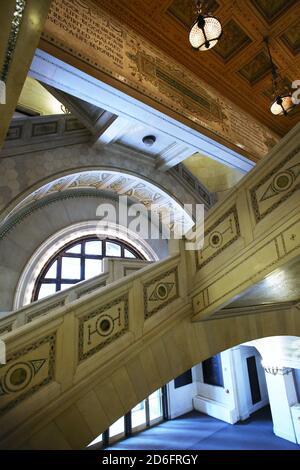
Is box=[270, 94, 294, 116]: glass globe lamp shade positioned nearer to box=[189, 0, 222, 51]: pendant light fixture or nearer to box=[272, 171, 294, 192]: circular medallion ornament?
box=[189, 0, 222, 51]: pendant light fixture

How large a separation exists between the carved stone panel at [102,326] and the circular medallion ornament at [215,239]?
1.23 meters

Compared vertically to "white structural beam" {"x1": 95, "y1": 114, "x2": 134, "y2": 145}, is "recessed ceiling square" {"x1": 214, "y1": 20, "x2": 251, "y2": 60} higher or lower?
higher

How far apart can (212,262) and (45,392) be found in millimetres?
2193

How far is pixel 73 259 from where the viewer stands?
8.62 metres

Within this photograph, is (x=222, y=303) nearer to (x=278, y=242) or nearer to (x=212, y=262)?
(x=212, y=262)

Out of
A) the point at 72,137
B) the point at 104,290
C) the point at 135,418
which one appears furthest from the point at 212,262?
the point at 135,418

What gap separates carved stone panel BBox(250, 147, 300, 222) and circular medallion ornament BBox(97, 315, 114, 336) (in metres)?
1.92

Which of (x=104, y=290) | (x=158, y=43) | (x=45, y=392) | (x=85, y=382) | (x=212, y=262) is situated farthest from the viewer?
(x=158, y=43)

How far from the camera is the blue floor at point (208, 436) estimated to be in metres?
7.89

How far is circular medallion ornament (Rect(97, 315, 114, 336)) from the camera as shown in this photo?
2.85 meters

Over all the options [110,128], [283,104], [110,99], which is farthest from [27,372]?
[283,104]

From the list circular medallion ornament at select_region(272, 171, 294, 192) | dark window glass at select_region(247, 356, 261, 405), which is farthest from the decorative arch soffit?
dark window glass at select_region(247, 356, 261, 405)

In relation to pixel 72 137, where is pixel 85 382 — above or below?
below

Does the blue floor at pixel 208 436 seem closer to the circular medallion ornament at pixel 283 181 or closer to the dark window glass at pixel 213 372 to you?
the dark window glass at pixel 213 372
